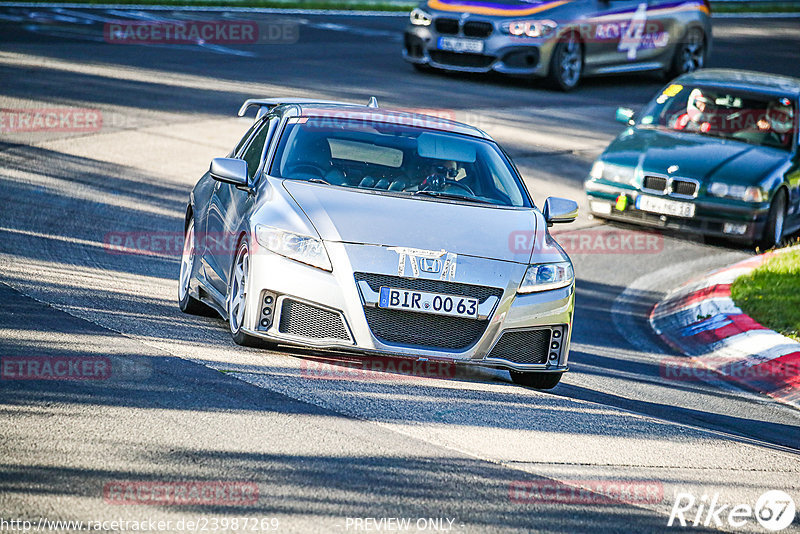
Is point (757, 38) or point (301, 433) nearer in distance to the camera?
point (301, 433)

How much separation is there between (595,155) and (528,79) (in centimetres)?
536

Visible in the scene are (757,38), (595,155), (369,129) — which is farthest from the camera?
(757,38)

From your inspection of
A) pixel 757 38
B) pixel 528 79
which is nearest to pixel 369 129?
pixel 528 79

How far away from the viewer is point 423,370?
7602mm

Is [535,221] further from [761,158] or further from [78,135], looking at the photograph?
[78,135]

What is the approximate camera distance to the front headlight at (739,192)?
13.2m

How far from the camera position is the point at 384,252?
6.95 metres

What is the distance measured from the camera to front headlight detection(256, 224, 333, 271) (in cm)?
695

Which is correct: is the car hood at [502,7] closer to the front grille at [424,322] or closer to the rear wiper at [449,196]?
the rear wiper at [449,196]

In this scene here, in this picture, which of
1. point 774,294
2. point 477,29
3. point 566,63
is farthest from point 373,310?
point 566,63

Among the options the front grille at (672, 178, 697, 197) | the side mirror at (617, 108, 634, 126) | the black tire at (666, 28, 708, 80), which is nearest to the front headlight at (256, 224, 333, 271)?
the front grille at (672, 178, 697, 197)

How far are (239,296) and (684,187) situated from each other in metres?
7.39

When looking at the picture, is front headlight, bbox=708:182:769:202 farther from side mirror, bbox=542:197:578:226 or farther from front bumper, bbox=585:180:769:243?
side mirror, bbox=542:197:578:226

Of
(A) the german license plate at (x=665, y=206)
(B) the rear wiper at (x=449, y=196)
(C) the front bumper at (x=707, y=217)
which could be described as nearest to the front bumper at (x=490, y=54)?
(C) the front bumper at (x=707, y=217)
